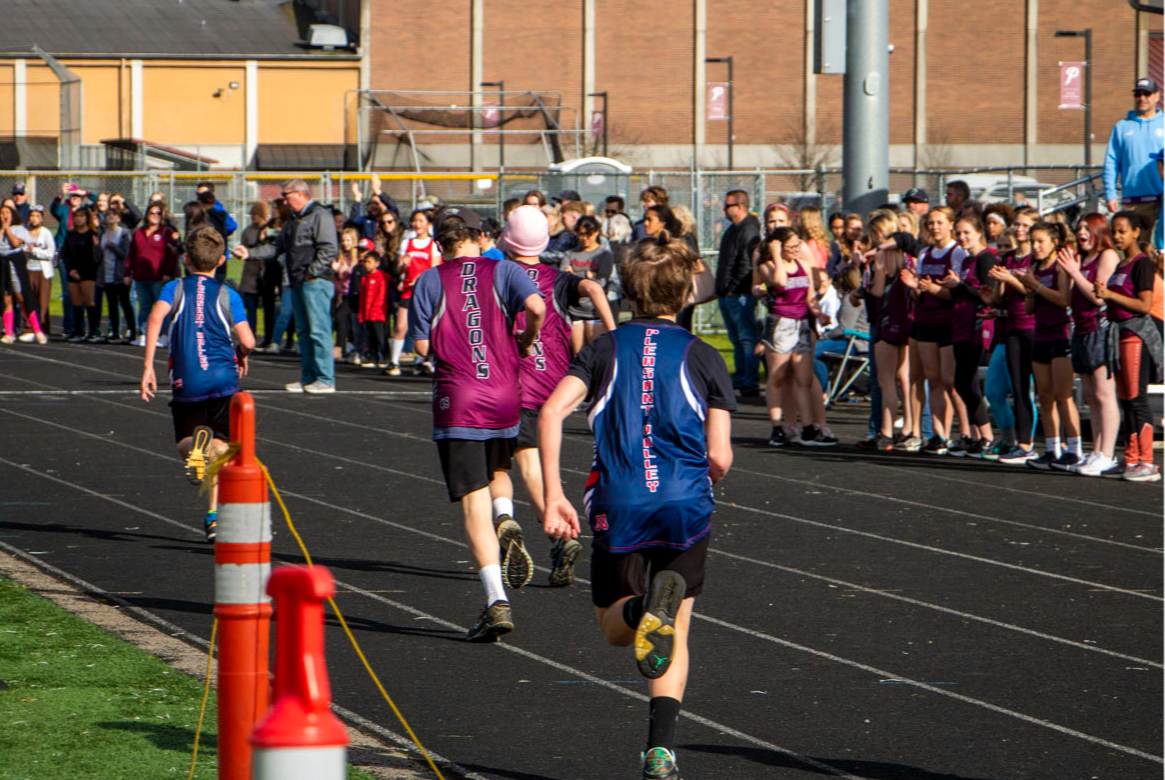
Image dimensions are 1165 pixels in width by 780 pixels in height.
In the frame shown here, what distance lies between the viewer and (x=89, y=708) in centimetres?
616

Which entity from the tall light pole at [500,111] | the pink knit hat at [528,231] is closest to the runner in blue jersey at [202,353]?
the pink knit hat at [528,231]

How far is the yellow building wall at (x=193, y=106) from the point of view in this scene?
5641 centimetres

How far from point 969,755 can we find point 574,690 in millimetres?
1585

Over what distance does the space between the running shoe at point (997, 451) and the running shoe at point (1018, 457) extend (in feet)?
0.28

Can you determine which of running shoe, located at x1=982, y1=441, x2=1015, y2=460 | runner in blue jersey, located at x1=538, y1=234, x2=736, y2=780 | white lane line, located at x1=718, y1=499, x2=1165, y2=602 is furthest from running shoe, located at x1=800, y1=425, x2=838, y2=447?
runner in blue jersey, located at x1=538, y1=234, x2=736, y2=780

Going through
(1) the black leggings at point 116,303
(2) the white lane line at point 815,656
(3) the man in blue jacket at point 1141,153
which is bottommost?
(2) the white lane line at point 815,656

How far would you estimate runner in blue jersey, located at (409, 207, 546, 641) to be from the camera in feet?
24.4

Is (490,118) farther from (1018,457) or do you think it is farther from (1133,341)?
(1133,341)

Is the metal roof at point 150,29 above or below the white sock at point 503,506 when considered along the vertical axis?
above

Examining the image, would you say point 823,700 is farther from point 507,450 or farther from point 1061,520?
point 1061,520

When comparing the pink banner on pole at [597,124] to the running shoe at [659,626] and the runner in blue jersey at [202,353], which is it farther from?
the running shoe at [659,626]

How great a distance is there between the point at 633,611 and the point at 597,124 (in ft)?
171

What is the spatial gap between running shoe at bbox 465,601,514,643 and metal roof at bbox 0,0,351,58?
51.2 metres

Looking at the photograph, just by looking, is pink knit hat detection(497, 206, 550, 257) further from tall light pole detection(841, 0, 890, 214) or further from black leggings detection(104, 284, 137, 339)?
black leggings detection(104, 284, 137, 339)
